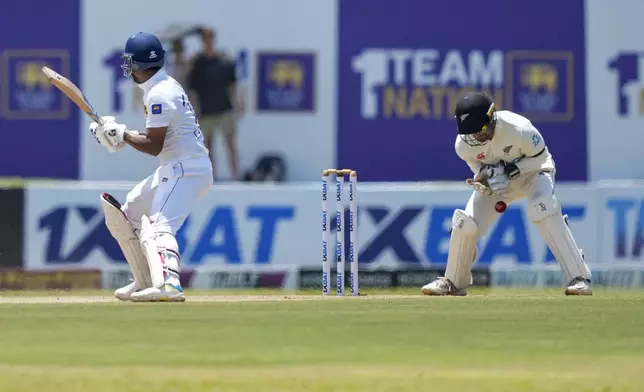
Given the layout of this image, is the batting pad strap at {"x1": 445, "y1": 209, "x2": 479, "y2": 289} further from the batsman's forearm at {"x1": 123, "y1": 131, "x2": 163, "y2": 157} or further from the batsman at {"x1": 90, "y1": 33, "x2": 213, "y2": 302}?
the batsman's forearm at {"x1": 123, "y1": 131, "x2": 163, "y2": 157}

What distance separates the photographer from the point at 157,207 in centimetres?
984

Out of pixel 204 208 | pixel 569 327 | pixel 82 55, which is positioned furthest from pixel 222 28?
pixel 569 327

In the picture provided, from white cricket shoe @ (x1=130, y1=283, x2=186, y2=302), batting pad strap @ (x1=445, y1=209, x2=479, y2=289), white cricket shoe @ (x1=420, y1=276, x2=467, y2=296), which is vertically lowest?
white cricket shoe @ (x1=420, y1=276, x2=467, y2=296)

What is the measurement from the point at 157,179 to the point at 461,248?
244 centimetres

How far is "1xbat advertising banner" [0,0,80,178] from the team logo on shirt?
5.07 meters

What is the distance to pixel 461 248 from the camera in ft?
36.4

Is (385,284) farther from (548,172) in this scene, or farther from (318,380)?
(318,380)

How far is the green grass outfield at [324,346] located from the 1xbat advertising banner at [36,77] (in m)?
7.37

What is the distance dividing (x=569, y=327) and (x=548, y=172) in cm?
328

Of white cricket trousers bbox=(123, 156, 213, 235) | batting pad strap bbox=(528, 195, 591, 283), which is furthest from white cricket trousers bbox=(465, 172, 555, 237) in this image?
white cricket trousers bbox=(123, 156, 213, 235)

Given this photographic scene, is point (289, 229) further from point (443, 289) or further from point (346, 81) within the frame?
point (443, 289)

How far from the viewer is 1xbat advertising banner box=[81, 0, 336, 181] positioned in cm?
1702

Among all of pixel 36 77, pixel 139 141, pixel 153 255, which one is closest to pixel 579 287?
pixel 153 255

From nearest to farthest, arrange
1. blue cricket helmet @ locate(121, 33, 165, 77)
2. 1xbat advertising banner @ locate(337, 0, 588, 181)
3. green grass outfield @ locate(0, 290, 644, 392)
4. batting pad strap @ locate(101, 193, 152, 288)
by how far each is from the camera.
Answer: green grass outfield @ locate(0, 290, 644, 392) → blue cricket helmet @ locate(121, 33, 165, 77) → batting pad strap @ locate(101, 193, 152, 288) → 1xbat advertising banner @ locate(337, 0, 588, 181)
